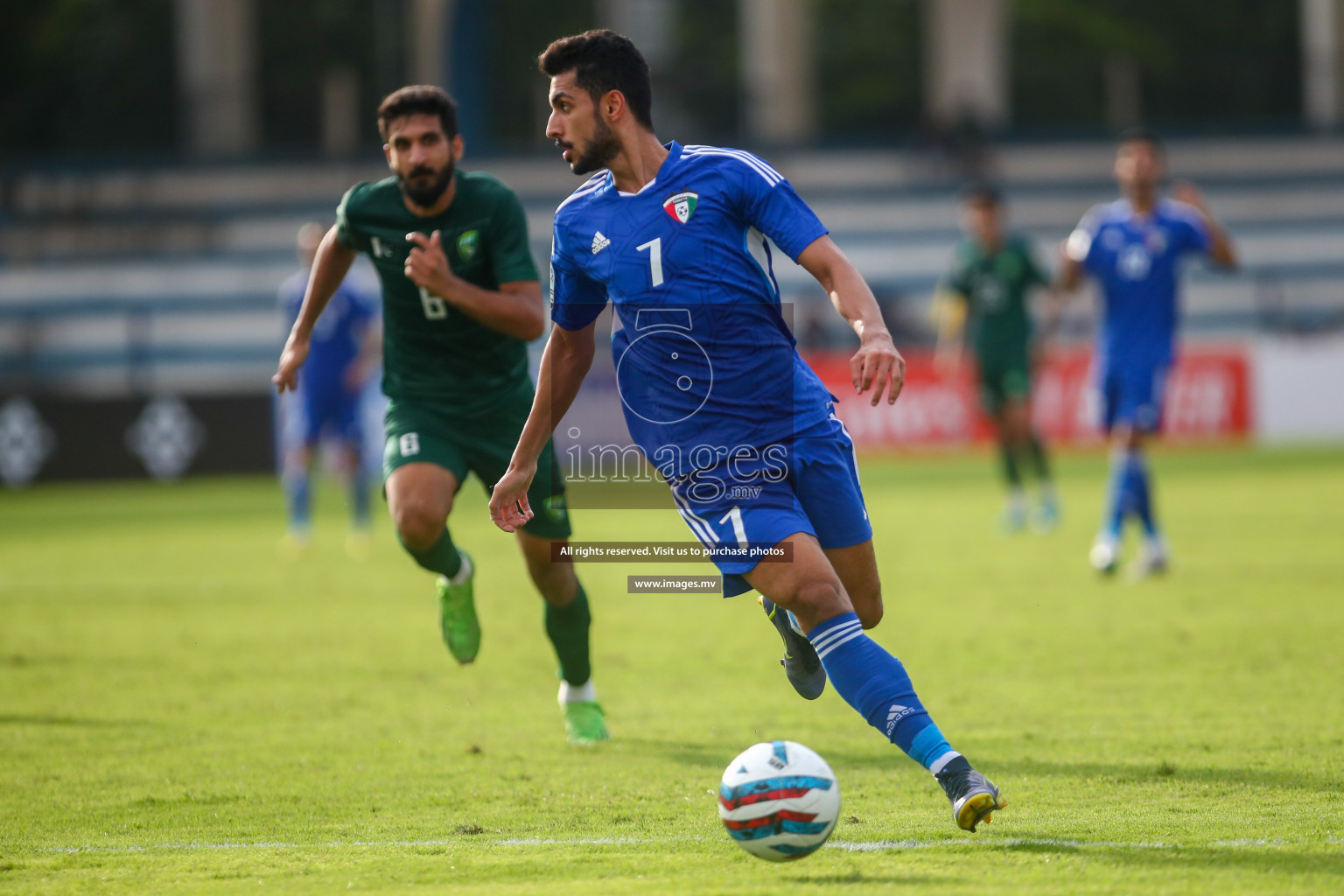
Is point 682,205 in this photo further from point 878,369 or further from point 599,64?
point 878,369

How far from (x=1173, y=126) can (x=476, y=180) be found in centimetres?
3003

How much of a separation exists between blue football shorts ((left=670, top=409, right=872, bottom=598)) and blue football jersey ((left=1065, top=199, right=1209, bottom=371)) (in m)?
6.29

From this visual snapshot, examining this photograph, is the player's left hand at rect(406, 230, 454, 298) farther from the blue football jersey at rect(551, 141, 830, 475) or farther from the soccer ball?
the soccer ball

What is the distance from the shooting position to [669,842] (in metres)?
4.43

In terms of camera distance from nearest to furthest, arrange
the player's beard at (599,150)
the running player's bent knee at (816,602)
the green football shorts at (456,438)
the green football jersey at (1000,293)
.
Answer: the running player's bent knee at (816,602), the player's beard at (599,150), the green football shorts at (456,438), the green football jersey at (1000,293)

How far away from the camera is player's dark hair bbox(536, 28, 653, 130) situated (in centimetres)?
459

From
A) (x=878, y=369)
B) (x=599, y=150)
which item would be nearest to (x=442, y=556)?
(x=599, y=150)

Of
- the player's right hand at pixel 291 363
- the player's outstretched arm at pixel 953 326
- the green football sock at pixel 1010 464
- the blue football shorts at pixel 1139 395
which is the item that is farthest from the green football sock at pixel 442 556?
the player's outstretched arm at pixel 953 326

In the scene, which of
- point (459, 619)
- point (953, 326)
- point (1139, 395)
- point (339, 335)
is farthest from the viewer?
point (953, 326)

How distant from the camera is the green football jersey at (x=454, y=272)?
614 cm

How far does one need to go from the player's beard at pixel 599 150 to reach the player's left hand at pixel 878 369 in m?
1.05

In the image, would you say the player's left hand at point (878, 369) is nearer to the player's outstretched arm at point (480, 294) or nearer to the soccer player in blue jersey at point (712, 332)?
the soccer player in blue jersey at point (712, 332)

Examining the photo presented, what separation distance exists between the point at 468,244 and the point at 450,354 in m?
0.46

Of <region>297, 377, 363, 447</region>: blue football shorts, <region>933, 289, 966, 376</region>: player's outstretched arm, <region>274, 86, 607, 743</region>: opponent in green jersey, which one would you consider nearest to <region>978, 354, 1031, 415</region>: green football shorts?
<region>933, 289, 966, 376</region>: player's outstretched arm
